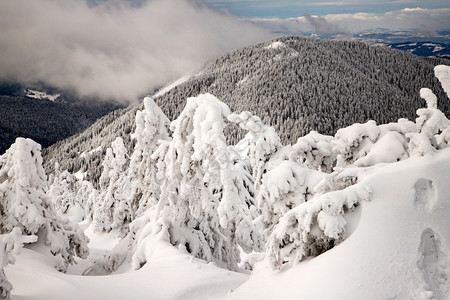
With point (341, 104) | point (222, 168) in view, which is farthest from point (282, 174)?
point (341, 104)

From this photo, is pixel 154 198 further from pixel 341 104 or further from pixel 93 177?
pixel 341 104

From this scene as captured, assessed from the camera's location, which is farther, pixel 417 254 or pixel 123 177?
pixel 123 177

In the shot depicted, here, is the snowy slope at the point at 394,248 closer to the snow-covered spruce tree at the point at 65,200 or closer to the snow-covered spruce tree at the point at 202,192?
the snow-covered spruce tree at the point at 202,192

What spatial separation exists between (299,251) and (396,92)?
207 metres

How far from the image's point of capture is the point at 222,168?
336 inches

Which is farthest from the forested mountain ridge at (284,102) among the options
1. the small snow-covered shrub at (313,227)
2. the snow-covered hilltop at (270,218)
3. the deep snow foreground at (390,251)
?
the deep snow foreground at (390,251)

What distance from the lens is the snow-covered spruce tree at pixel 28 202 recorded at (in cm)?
1448

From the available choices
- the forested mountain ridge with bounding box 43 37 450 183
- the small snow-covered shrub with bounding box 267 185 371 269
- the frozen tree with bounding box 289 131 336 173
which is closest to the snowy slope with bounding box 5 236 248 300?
the small snow-covered shrub with bounding box 267 185 371 269

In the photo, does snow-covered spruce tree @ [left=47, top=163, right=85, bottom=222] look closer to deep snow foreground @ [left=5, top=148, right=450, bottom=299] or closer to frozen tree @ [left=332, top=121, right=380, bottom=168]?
frozen tree @ [left=332, top=121, right=380, bottom=168]

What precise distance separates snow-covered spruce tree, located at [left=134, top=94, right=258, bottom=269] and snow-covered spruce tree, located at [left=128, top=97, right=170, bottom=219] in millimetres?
3572

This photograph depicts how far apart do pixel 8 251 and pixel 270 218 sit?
7.27m

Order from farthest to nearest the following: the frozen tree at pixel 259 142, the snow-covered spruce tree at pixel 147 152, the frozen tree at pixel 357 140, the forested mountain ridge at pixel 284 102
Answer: the forested mountain ridge at pixel 284 102
the snow-covered spruce tree at pixel 147 152
the frozen tree at pixel 259 142
the frozen tree at pixel 357 140

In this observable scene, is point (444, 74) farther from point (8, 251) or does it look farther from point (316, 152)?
point (8, 251)

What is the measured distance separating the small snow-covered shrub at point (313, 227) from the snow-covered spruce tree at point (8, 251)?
6.62 metres
